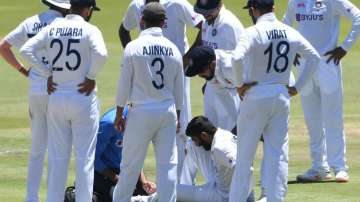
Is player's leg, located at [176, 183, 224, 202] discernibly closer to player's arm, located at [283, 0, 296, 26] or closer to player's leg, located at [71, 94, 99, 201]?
player's leg, located at [71, 94, 99, 201]

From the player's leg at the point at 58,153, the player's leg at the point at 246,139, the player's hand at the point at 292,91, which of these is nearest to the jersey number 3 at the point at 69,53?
the player's leg at the point at 58,153

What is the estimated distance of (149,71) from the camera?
37.6ft

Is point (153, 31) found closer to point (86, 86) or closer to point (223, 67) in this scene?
point (86, 86)

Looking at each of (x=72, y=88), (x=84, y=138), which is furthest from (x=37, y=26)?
(x=84, y=138)

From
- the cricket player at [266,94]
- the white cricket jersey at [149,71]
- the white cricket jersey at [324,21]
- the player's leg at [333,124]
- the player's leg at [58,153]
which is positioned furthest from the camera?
the player's leg at [333,124]

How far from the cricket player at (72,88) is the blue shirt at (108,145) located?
1.04 metres

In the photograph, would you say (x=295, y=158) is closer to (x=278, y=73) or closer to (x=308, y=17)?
(x=308, y=17)

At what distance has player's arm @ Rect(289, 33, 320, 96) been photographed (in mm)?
11836

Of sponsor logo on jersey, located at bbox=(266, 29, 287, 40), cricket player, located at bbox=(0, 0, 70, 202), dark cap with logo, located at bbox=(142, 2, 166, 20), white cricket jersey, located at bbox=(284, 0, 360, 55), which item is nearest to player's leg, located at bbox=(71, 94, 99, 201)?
cricket player, located at bbox=(0, 0, 70, 202)

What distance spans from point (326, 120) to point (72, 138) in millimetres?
3987

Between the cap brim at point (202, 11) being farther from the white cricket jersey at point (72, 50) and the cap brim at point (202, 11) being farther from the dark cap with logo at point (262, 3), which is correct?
the white cricket jersey at point (72, 50)

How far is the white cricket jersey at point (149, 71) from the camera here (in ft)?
37.6

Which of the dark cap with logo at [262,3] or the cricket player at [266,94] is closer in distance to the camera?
the cricket player at [266,94]

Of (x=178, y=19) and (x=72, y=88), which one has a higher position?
(x=178, y=19)
